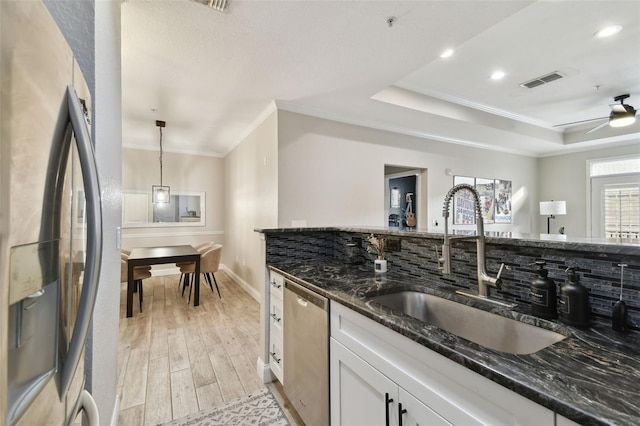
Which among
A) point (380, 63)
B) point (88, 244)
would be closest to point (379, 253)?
point (88, 244)

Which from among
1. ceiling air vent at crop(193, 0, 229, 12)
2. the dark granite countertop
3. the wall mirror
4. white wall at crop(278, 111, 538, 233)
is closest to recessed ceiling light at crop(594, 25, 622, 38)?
white wall at crop(278, 111, 538, 233)

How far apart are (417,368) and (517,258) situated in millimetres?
722

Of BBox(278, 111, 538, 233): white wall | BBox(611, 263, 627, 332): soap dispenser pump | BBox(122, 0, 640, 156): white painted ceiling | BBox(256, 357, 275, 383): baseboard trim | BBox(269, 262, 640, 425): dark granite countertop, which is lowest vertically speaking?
BBox(256, 357, 275, 383): baseboard trim

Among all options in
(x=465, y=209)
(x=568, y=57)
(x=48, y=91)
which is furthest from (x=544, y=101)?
(x=48, y=91)

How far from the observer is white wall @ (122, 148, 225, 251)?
18.3 ft

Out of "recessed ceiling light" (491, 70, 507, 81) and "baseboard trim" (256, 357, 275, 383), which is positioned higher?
"recessed ceiling light" (491, 70, 507, 81)

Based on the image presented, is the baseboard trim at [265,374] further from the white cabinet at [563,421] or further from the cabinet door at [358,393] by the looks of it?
the white cabinet at [563,421]

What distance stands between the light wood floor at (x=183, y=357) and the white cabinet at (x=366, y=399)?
1.11 meters

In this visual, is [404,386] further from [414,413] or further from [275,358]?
[275,358]

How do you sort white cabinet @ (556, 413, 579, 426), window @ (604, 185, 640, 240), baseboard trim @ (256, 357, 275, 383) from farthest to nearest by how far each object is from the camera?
window @ (604, 185, 640, 240) → baseboard trim @ (256, 357, 275, 383) → white cabinet @ (556, 413, 579, 426)

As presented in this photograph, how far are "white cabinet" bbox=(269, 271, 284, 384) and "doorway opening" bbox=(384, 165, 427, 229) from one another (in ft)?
9.78

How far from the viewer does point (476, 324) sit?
1239mm

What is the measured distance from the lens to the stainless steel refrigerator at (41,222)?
1.31ft

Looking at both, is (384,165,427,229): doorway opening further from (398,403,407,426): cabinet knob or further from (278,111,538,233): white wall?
(398,403,407,426): cabinet knob
